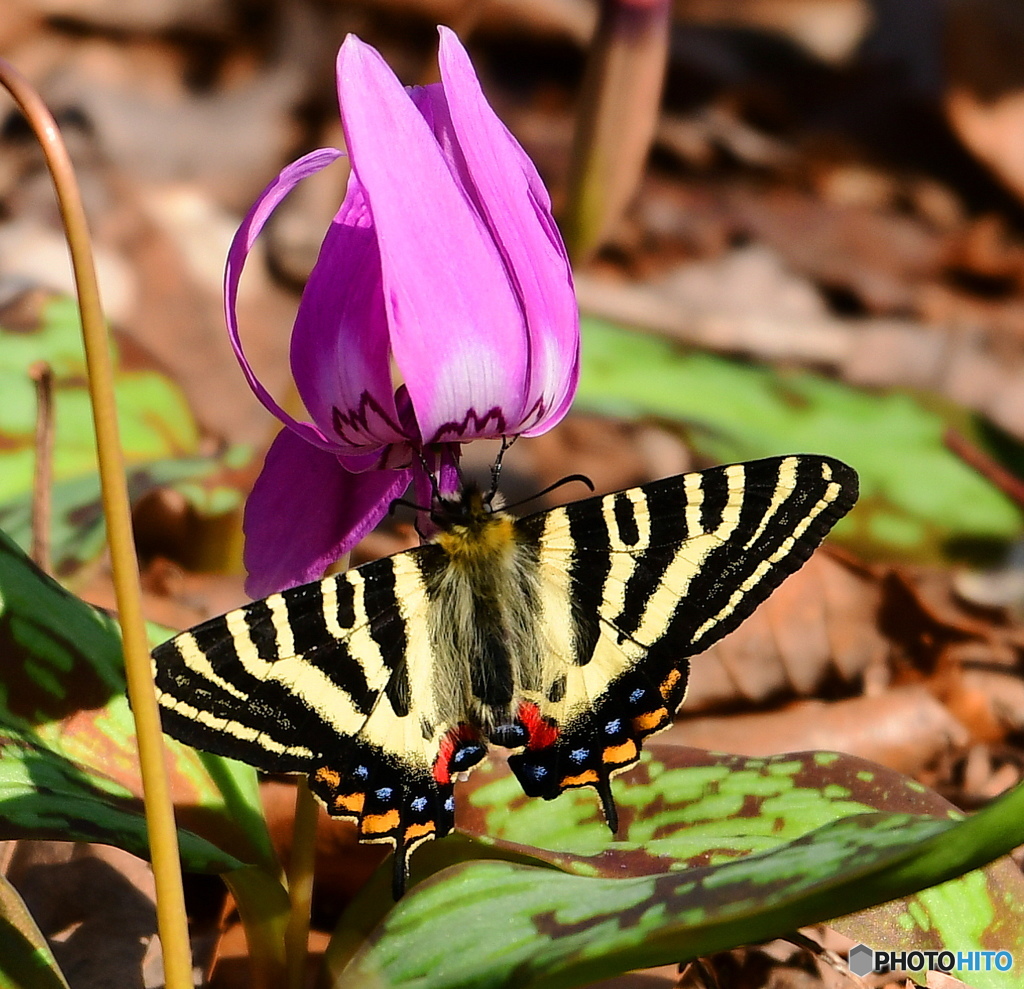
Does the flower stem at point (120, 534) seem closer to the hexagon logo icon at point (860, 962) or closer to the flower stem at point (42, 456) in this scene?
the flower stem at point (42, 456)

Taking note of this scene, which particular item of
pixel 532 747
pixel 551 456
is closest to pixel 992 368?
pixel 551 456

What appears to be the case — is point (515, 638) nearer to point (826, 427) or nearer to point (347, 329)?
point (347, 329)

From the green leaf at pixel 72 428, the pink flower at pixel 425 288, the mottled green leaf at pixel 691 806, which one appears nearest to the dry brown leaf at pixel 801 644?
the mottled green leaf at pixel 691 806

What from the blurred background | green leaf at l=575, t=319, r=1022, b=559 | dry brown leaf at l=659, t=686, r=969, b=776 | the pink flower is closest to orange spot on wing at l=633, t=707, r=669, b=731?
the pink flower

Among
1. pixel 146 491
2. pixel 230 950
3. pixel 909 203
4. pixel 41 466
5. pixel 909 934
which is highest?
pixel 909 203

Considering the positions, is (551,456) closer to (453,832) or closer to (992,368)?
(992,368)

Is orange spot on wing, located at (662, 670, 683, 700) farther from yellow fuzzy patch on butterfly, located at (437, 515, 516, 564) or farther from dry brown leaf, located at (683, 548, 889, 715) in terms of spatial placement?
dry brown leaf, located at (683, 548, 889, 715)
